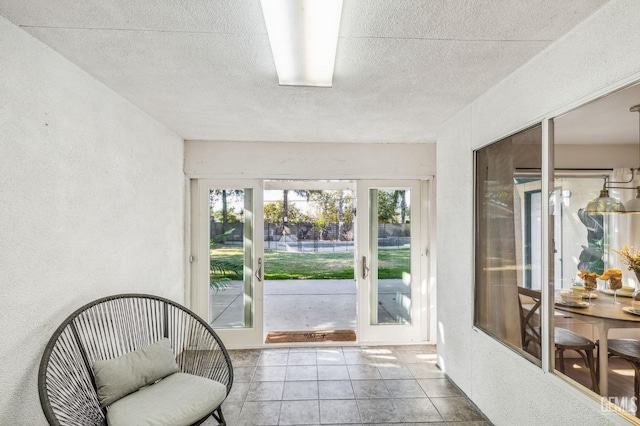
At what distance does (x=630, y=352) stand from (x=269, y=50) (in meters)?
3.02

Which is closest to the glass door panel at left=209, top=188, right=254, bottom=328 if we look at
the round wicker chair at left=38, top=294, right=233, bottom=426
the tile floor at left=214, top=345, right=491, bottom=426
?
the tile floor at left=214, top=345, right=491, bottom=426

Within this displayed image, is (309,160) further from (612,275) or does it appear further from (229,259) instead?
(612,275)

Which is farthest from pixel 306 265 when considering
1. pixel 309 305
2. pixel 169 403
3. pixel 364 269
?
pixel 169 403

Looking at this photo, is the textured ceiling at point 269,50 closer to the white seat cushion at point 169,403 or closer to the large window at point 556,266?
the large window at point 556,266

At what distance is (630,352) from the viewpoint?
2131 mm

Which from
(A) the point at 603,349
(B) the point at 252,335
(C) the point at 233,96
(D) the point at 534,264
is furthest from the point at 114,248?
(A) the point at 603,349

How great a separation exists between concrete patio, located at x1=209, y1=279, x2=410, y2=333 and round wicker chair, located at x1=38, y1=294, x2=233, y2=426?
40.4 inches

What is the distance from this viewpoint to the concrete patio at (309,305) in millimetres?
3949

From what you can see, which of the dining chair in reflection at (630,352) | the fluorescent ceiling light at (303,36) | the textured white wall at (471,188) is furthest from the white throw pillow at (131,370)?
the dining chair in reflection at (630,352)

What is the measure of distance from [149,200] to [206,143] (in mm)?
1155

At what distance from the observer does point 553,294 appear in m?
1.84

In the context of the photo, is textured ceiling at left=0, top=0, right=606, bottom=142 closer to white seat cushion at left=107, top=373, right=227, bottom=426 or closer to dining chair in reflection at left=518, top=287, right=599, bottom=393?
dining chair in reflection at left=518, top=287, right=599, bottom=393

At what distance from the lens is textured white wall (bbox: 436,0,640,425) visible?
4.65ft

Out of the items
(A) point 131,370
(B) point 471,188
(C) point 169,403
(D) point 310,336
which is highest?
(B) point 471,188
